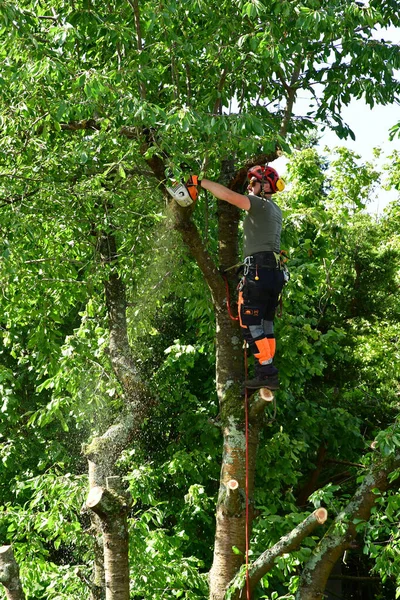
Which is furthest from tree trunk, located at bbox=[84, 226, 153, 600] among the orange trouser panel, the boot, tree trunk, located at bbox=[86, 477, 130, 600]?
the orange trouser panel

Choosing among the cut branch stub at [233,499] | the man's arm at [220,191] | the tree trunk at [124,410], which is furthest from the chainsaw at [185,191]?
the cut branch stub at [233,499]

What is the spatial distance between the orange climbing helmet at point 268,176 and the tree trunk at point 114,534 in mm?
2720

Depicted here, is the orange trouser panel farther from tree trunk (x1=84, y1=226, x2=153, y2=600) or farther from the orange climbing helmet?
tree trunk (x1=84, y1=226, x2=153, y2=600)

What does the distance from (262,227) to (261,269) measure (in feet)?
1.07

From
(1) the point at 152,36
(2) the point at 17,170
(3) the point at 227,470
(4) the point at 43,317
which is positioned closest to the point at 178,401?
(4) the point at 43,317

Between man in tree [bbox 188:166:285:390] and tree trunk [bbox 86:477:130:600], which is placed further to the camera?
tree trunk [bbox 86:477:130:600]

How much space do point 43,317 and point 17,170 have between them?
5.88 ft

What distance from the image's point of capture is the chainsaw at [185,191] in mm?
6059

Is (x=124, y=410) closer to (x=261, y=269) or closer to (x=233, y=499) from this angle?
(x=233, y=499)


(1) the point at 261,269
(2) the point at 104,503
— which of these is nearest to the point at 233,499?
(2) the point at 104,503

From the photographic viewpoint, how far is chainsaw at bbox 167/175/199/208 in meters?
6.06

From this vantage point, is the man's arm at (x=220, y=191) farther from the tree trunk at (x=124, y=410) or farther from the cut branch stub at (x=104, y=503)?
the cut branch stub at (x=104, y=503)

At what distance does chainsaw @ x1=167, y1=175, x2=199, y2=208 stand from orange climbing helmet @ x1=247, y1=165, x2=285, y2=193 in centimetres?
46

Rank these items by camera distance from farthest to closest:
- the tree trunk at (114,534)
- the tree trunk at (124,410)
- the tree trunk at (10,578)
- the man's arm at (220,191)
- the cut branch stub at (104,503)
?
the tree trunk at (124,410), the tree trunk at (114,534), the cut branch stub at (104,503), the man's arm at (220,191), the tree trunk at (10,578)
